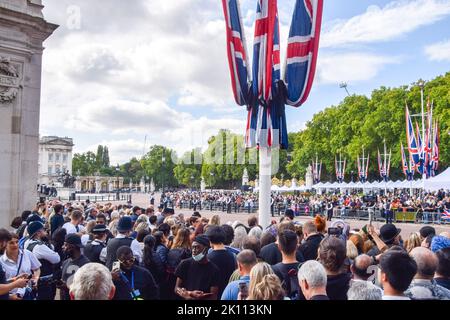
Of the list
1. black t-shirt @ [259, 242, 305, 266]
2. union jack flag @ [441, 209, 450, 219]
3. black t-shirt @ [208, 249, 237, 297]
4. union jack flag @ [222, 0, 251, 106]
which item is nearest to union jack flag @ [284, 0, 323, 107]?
union jack flag @ [222, 0, 251, 106]

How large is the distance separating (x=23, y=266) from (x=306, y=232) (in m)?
4.32

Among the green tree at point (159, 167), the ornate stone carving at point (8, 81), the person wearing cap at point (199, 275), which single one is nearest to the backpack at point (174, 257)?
the person wearing cap at point (199, 275)

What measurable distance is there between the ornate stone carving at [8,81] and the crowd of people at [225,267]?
7500 millimetres

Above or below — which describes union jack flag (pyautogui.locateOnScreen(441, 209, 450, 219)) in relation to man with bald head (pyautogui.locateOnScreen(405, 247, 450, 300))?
below

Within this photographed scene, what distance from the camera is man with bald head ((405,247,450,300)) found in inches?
174

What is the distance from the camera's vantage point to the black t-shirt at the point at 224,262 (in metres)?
5.95

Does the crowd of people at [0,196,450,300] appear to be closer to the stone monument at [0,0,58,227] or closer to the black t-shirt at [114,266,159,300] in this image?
the black t-shirt at [114,266,159,300]

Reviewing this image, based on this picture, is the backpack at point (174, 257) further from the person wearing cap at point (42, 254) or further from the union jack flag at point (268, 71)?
the union jack flag at point (268, 71)

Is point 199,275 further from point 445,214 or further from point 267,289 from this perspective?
point 445,214

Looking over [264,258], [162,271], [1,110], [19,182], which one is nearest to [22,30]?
[1,110]

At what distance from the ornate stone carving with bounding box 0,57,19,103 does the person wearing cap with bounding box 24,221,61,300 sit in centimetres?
881

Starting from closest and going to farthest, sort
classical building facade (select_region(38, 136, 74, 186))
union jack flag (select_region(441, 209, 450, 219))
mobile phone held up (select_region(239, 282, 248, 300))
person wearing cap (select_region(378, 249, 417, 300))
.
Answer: person wearing cap (select_region(378, 249, 417, 300))
mobile phone held up (select_region(239, 282, 248, 300))
union jack flag (select_region(441, 209, 450, 219))
classical building facade (select_region(38, 136, 74, 186))
